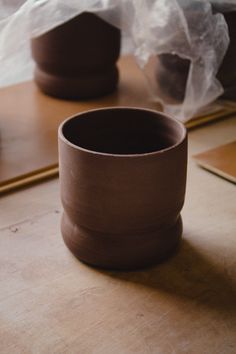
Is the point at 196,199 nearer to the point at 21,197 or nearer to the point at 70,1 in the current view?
the point at 21,197

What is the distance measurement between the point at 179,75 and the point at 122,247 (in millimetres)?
526

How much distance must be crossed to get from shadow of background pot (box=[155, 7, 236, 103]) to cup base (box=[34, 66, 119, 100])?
0.33 feet

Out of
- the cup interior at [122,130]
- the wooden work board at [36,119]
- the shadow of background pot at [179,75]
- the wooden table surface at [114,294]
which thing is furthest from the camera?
the shadow of background pot at [179,75]

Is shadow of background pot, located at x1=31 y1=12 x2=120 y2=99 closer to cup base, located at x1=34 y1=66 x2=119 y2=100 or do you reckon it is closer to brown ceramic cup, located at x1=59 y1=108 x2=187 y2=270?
cup base, located at x1=34 y1=66 x2=119 y2=100

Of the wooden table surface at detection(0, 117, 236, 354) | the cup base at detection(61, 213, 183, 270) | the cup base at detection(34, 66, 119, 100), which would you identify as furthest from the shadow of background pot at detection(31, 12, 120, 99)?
the cup base at detection(61, 213, 183, 270)

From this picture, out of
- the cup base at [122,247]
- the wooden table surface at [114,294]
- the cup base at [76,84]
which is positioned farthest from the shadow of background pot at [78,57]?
the cup base at [122,247]

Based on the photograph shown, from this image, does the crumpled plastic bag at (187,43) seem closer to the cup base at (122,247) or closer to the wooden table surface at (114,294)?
the wooden table surface at (114,294)

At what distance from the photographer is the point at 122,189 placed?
0.61m

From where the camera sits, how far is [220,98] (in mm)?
1115

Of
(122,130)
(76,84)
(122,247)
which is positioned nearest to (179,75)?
(76,84)

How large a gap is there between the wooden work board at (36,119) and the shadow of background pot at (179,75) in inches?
1.2

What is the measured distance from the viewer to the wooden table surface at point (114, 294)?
0.56 m

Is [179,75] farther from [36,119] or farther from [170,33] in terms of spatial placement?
[36,119]

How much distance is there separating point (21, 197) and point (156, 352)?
0.34 meters
